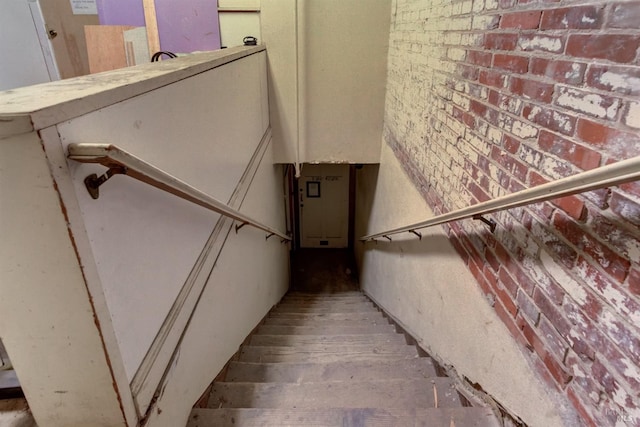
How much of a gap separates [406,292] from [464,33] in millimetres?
1894

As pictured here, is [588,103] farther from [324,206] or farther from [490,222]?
[324,206]

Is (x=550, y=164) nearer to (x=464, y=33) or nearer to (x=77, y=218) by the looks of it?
(x=464, y=33)

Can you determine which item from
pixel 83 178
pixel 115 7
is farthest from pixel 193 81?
pixel 115 7

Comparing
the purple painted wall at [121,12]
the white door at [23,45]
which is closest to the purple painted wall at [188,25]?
the purple painted wall at [121,12]

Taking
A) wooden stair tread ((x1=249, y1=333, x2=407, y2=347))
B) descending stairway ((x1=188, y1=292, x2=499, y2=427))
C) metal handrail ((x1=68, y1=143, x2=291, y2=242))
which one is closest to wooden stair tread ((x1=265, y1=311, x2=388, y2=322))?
descending stairway ((x1=188, y1=292, x2=499, y2=427))

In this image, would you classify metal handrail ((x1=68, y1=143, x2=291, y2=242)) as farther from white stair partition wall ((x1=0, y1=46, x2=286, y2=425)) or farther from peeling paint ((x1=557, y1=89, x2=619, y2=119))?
peeling paint ((x1=557, y1=89, x2=619, y2=119))

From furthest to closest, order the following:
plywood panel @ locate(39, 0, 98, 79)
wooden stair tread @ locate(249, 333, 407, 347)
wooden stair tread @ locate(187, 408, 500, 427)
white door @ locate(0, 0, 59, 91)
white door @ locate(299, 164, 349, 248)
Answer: white door @ locate(299, 164, 349, 248)
plywood panel @ locate(39, 0, 98, 79)
white door @ locate(0, 0, 59, 91)
wooden stair tread @ locate(249, 333, 407, 347)
wooden stair tread @ locate(187, 408, 500, 427)

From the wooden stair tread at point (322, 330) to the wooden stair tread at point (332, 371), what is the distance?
850mm

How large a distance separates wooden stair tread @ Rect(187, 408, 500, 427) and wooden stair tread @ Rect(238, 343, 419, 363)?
Result: 0.74 meters

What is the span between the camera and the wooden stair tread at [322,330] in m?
3.12

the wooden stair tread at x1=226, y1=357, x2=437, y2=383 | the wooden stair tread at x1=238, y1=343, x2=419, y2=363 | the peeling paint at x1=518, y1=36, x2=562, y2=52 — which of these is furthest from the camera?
the wooden stair tread at x1=238, y1=343, x2=419, y2=363

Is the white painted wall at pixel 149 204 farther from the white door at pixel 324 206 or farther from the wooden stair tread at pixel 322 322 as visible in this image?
the white door at pixel 324 206

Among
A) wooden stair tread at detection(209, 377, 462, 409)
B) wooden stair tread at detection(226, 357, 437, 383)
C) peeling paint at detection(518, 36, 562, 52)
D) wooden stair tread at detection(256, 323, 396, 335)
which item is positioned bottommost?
wooden stair tread at detection(256, 323, 396, 335)

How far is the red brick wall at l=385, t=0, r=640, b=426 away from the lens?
85 centimetres
